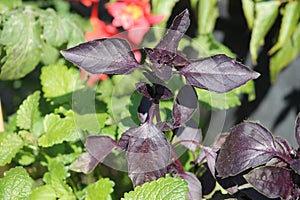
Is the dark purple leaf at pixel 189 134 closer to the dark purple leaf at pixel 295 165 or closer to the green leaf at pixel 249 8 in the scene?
the dark purple leaf at pixel 295 165

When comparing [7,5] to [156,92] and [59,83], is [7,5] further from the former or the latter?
[156,92]

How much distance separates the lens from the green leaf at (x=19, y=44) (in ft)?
3.23

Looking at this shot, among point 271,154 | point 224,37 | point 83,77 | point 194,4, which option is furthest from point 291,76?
point 271,154

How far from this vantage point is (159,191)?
0.65 metres

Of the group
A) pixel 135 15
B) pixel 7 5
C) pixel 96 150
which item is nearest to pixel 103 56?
pixel 96 150

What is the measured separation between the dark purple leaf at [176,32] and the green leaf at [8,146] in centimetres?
Result: 31

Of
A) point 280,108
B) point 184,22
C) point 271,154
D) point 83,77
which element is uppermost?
point 184,22

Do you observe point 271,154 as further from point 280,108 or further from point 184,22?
point 280,108

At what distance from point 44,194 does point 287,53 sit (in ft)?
2.52

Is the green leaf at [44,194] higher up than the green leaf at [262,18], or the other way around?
the green leaf at [262,18]

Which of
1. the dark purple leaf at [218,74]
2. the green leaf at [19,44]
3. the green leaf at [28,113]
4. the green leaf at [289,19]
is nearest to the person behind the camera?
the dark purple leaf at [218,74]

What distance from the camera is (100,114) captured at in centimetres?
89

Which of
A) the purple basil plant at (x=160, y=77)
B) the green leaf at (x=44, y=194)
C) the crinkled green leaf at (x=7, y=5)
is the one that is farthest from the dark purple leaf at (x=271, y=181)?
the crinkled green leaf at (x=7, y=5)

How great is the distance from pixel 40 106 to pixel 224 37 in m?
0.71
